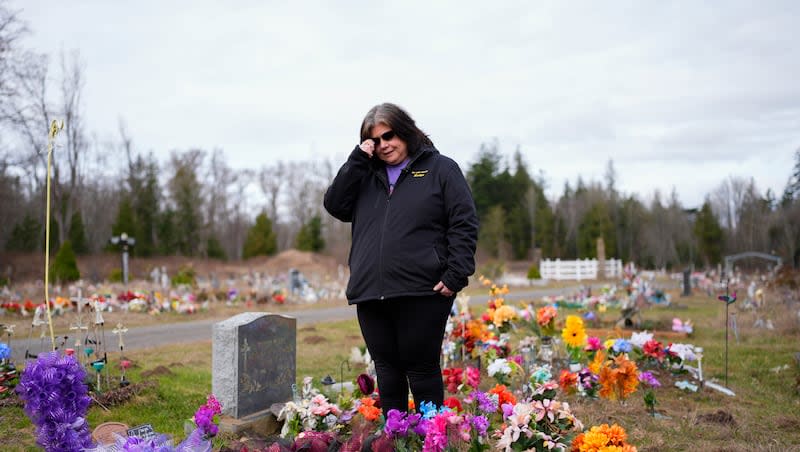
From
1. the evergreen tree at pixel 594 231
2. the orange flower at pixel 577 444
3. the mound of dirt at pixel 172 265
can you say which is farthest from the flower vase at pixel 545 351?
the evergreen tree at pixel 594 231

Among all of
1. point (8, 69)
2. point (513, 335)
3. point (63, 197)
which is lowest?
point (513, 335)

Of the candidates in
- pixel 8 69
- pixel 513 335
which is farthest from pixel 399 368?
pixel 8 69

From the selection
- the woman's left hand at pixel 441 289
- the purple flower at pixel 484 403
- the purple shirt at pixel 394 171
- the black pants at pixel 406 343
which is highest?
the purple shirt at pixel 394 171

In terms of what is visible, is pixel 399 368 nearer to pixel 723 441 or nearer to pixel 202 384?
pixel 723 441

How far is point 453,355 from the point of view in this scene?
618cm

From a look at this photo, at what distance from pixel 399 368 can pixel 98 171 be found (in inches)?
1692

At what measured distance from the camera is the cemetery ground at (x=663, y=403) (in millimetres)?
3846

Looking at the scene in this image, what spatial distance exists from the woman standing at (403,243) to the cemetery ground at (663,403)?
1128mm

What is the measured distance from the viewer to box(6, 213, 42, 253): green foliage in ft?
102

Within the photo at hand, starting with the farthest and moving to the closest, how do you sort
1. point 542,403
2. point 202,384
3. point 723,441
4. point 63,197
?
point 63,197, point 202,384, point 723,441, point 542,403

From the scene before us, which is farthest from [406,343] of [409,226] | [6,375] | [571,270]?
[571,270]

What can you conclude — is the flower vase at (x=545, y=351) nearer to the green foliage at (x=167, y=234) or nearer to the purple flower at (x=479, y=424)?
the purple flower at (x=479, y=424)

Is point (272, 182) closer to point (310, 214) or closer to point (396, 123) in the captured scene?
point (310, 214)

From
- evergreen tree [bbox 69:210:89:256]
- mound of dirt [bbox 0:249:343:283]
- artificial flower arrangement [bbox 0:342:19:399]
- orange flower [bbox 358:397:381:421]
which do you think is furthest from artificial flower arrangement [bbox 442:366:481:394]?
evergreen tree [bbox 69:210:89:256]
